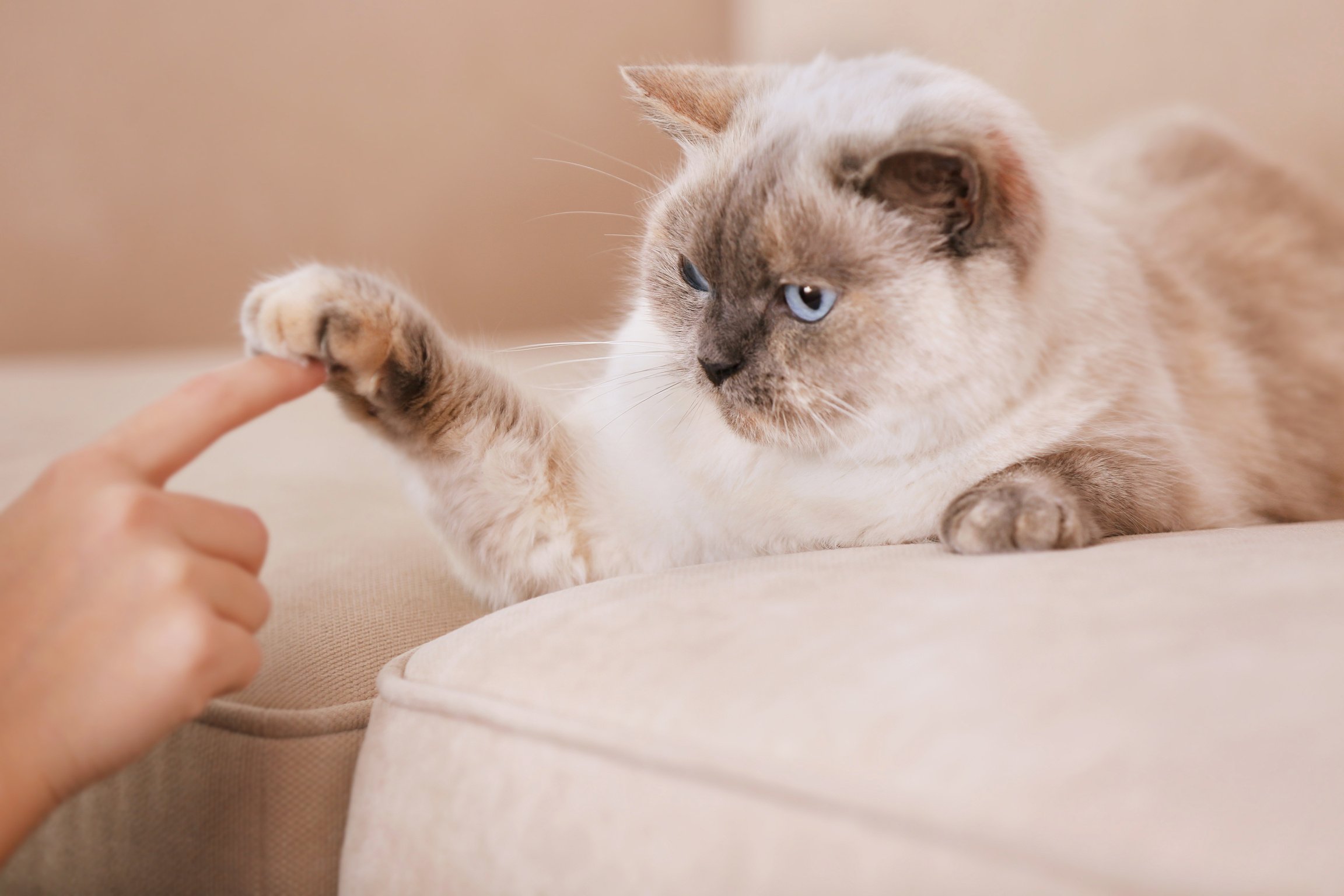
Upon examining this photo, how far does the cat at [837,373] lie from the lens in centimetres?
91

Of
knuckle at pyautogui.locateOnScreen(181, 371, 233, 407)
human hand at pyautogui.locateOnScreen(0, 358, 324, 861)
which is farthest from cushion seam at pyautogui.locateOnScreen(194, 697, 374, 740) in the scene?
knuckle at pyautogui.locateOnScreen(181, 371, 233, 407)

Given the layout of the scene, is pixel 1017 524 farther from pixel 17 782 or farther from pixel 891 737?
pixel 17 782

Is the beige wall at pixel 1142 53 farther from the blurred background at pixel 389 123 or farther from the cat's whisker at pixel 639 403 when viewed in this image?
the cat's whisker at pixel 639 403

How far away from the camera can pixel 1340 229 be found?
1.57 m

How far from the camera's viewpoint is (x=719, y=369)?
0.99 meters

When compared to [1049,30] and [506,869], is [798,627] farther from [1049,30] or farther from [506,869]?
[1049,30]

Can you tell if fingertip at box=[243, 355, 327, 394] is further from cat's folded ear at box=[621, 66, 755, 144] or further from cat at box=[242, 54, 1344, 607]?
cat's folded ear at box=[621, 66, 755, 144]

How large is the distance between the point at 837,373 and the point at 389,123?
2.00 metres

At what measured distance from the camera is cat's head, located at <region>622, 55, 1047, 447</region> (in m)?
0.90

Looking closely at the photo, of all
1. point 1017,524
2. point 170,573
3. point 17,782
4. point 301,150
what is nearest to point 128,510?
point 170,573

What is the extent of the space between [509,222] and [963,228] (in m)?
1.98

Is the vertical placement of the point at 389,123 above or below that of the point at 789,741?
→ above

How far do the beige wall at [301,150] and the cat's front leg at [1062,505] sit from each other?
153cm

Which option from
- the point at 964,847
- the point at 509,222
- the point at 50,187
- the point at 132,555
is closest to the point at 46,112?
the point at 50,187
